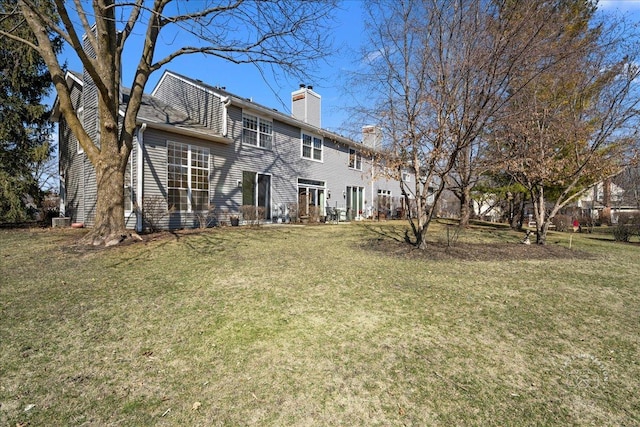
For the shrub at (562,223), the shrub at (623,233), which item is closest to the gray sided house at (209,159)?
the shrub at (623,233)

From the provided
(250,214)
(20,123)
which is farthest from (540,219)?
(20,123)

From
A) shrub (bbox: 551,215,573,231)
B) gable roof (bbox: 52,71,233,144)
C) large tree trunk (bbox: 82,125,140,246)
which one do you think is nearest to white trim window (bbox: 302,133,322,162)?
gable roof (bbox: 52,71,233,144)

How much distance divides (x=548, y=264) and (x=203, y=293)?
7688 millimetres

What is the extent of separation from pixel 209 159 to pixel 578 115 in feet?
43.6

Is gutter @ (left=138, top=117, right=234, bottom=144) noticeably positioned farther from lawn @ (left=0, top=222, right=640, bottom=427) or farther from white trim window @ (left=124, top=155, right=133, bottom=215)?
lawn @ (left=0, top=222, right=640, bottom=427)

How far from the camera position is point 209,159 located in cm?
1297

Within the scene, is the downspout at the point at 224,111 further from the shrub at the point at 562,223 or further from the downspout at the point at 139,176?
the shrub at the point at 562,223

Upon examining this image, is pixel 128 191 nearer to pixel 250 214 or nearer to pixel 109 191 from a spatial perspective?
pixel 109 191

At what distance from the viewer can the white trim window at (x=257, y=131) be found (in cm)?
1457

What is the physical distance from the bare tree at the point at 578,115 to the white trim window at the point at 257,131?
10.2 meters

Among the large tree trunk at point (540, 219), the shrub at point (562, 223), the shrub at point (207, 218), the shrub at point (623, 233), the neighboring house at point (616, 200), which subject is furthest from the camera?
the neighboring house at point (616, 200)

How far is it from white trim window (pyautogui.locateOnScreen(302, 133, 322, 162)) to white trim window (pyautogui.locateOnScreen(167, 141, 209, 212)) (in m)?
6.71

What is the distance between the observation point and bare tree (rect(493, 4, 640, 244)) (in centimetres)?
859

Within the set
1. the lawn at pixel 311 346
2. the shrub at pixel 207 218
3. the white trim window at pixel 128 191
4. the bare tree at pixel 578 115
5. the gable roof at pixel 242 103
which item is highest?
the gable roof at pixel 242 103
